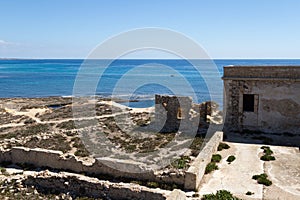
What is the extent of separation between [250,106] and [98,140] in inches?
467

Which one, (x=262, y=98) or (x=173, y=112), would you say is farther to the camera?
(x=173, y=112)

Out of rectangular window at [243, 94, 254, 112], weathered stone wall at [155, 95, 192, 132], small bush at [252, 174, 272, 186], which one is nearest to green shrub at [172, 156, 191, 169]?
small bush at [252, 174, 272, 186]

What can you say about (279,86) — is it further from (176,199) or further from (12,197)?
(12,197)

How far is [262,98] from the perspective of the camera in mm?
23203

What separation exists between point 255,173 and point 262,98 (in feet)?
29.8

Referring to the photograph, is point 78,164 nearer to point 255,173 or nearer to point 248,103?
point 255,173

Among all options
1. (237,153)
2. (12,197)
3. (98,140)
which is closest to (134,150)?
(98,140)

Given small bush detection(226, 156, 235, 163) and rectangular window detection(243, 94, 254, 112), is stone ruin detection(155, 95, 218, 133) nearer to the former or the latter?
rectangular window detection(243, 94, 254, 112)

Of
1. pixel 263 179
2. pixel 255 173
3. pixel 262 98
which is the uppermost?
pixel 262 98

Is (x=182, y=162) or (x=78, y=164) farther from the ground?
(x=78, y=164)

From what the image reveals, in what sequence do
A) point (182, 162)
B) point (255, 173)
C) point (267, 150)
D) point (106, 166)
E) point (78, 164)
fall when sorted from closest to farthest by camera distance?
point (255, 173), point (106, 166), point (78, 164), point (182, 162), point (267, 150)

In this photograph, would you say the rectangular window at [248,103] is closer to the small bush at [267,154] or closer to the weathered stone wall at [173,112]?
the small bush at [267,154]

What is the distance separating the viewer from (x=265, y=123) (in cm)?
2333

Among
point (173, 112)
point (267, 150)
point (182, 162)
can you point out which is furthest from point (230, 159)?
point (173, 112)
